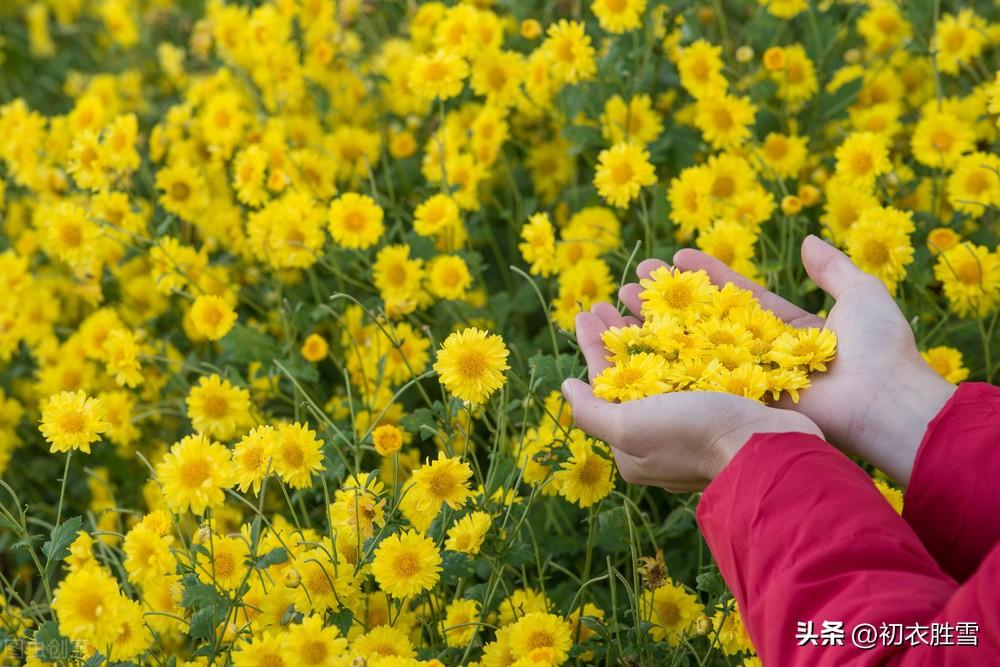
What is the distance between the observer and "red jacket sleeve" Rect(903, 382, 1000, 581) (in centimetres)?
113

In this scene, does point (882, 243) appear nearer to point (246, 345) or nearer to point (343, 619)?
point (343, 619)

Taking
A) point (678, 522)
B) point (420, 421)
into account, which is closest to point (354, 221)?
point (420, 421)

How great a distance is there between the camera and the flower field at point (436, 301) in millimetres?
1365

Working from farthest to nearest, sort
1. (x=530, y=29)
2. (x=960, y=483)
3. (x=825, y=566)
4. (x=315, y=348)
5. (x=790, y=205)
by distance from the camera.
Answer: (x=530, y=29)
(x=315, y=348)
(x=790, y=205)
(x=960, y=483)
(x=825, y=566)

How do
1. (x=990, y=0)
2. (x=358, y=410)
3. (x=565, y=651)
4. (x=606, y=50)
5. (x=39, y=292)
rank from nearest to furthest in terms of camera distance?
(x=565, y=651)
(x=358, y=410)
(x=606, y=50)
(x=39, y=292)
(x=990, y=0)

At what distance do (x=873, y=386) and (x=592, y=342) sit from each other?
355 mm

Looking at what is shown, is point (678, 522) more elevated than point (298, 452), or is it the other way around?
point (298, 452)

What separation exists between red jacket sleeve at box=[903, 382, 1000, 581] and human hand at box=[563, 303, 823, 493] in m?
0.13

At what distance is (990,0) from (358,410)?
1.87m

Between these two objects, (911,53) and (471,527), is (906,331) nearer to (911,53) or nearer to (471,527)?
(471,527)

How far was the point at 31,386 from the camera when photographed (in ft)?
7.99

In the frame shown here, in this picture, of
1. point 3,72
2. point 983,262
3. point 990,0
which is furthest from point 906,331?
point 3,72

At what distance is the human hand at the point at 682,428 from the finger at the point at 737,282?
354 mm

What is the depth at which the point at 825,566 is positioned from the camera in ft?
3.17
